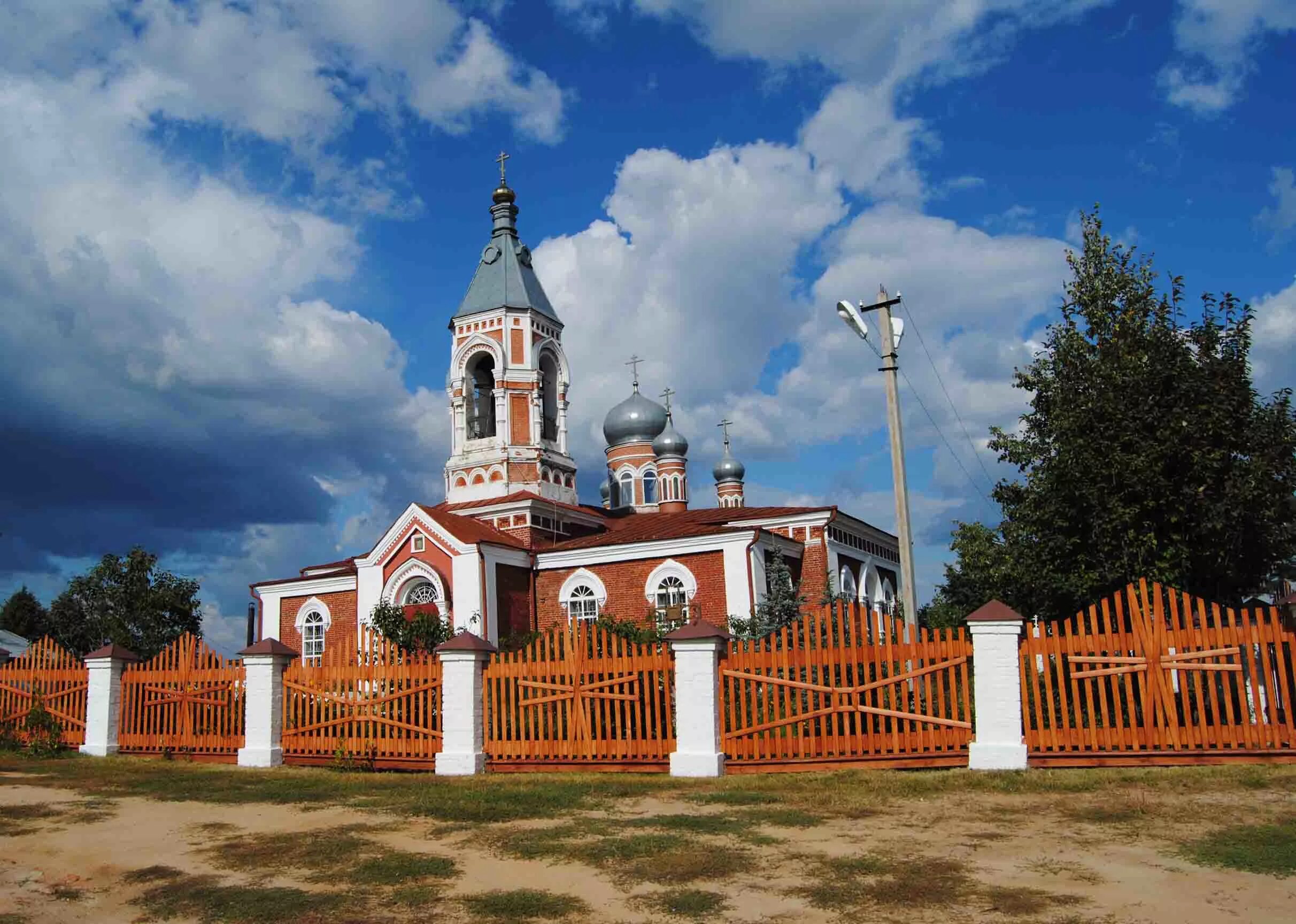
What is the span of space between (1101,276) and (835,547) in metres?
11.7

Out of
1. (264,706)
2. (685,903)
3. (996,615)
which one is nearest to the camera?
(685,903)

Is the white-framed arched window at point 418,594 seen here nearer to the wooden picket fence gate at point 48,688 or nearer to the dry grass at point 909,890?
the wooden picket fence gate at point 48,688

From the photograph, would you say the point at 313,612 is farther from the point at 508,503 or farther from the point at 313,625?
the point at 508,503

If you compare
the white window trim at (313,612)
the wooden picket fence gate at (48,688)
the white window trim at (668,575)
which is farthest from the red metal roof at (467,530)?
the wooden picket fence gate at (48,688)

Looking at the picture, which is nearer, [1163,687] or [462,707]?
[1163,687]

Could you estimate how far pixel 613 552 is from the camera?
24500 millimetres

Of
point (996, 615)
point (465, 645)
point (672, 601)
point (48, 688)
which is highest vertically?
point (672, 601)

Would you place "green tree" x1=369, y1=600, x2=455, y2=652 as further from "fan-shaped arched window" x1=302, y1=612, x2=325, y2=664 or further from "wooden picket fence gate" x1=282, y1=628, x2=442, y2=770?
"fan-shaped arched window" x1=302, y1=612, x2=325, y2=664

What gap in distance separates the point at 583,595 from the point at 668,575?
236cm

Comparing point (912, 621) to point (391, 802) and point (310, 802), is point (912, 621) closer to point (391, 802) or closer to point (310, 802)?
point (391, 802)

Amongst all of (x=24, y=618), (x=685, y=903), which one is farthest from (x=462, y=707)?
(x=24, y=618)

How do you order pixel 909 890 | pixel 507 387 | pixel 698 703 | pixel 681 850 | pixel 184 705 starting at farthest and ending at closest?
pixel 507 387 < pixel 184 705 < pixel 698 703 < pixel 681 850 < pixel 909 890

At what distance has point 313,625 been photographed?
27.3 meters

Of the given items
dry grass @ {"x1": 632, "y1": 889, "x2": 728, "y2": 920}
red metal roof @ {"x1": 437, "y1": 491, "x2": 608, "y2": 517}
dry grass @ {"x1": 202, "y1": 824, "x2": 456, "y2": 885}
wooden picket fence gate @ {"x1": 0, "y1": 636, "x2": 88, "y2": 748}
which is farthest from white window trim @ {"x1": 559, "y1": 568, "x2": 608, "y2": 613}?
dry grass @ {"x1": 632, "y1": 889, "x2": 728, "y2": 920}
